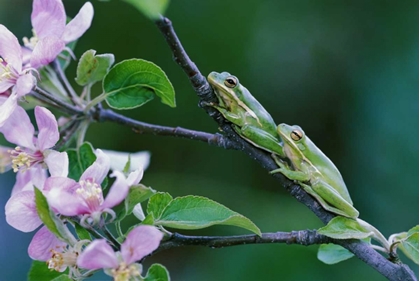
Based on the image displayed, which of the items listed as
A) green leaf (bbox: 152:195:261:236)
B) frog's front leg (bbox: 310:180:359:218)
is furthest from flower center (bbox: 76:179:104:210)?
frog's front leg (bbox: 310:180:359:218)

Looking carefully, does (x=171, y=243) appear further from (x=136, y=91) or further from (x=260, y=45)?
(x=260, y=45)

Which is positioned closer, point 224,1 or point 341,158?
point 341,158

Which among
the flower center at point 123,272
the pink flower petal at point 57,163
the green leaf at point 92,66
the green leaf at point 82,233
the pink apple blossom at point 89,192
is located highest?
the green leaf at point 92,66

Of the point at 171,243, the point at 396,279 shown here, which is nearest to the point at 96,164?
the point at 171,243

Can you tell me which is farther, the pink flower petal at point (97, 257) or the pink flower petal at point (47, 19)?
the pink flower petal at point (47, 19)

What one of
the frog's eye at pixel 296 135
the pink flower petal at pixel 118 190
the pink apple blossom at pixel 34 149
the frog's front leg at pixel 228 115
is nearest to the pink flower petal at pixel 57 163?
the pink apple blossom at pixel 34 149

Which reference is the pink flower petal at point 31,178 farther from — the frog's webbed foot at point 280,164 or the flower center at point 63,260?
the frog's webbed foot at point 280,164
